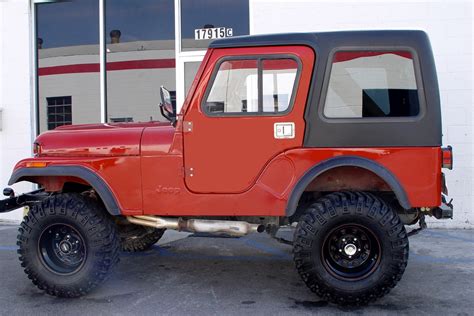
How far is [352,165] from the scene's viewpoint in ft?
11.4

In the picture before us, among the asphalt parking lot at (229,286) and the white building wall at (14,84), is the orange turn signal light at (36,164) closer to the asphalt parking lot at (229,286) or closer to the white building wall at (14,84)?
the asphalt parking lot at (229,286)

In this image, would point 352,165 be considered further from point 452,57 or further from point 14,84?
point 14,84

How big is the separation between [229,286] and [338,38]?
2471 mm

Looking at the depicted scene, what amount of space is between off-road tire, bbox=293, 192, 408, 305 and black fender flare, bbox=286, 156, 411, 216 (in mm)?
150

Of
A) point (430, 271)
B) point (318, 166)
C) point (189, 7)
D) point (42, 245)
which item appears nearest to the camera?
point (318, 166)

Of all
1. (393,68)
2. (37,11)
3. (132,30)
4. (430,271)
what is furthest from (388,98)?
(37,11)

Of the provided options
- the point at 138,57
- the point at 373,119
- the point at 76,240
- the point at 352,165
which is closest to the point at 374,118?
the point at 373,119

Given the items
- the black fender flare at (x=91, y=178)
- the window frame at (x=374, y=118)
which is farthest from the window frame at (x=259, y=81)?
the black fender flare at (x=91, y=178)

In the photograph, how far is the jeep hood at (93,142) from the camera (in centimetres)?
384

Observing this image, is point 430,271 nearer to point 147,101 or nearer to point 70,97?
point 147,101

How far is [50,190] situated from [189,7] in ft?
15.7

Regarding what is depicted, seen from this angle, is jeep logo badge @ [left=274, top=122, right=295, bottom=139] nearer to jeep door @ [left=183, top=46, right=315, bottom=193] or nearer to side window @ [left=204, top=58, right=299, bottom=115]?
jeep door @ [left=183, top=46, right=315, bottom=193]

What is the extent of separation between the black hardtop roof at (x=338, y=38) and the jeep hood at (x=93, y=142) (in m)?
1.16

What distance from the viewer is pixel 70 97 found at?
8102 millimetres
